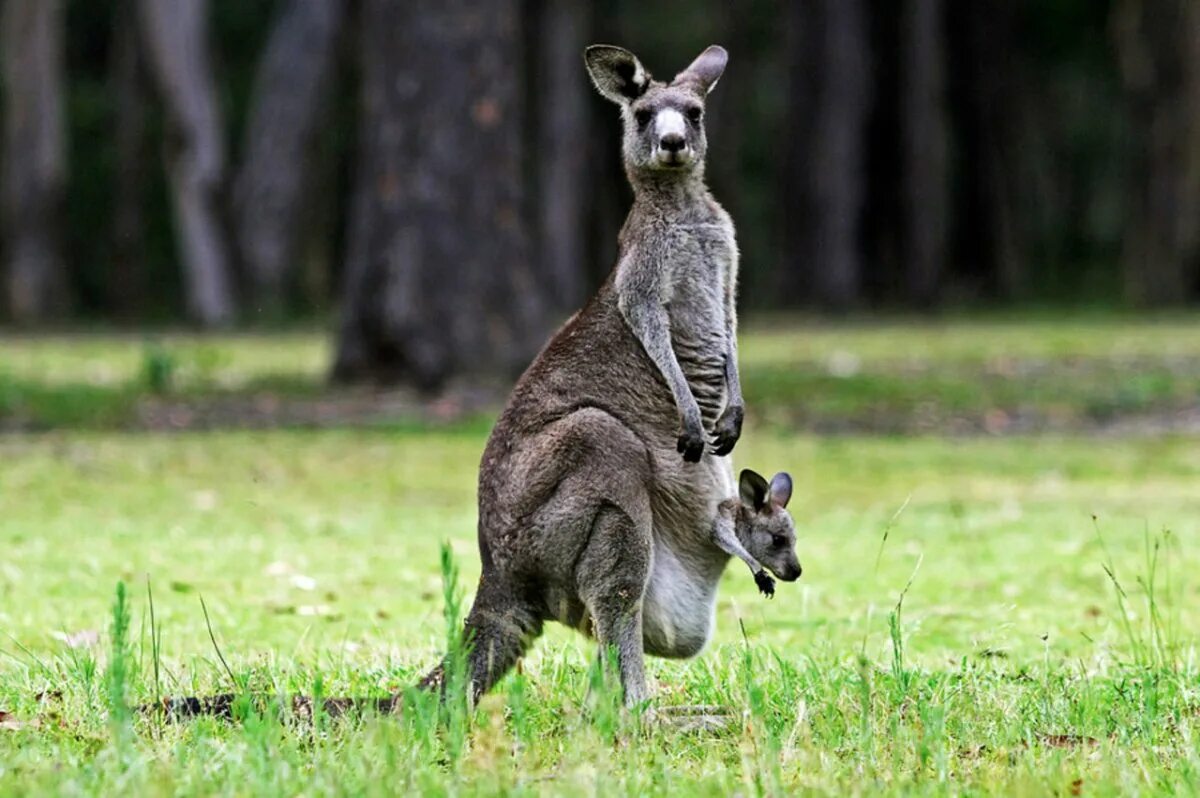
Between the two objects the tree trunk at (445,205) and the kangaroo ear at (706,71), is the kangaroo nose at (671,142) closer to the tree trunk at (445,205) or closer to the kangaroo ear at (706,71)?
the kangaroo ear at (706,71)

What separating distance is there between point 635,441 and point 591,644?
0.90 meters

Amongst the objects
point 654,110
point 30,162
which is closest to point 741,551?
point 654,110

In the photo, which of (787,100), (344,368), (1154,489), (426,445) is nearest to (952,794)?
(1154,489)

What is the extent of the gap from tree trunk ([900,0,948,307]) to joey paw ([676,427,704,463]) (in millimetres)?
21896

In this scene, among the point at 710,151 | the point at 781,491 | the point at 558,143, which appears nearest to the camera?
the point at 781,491

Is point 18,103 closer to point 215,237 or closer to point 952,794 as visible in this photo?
point 215,237

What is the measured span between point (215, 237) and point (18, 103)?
3777 mm

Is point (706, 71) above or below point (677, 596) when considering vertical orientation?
above

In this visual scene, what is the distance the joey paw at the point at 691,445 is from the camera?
15.4 ft

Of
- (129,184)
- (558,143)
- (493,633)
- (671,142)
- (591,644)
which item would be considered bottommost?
(591,644)

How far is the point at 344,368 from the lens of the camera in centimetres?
1434

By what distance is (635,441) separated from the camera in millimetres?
4730

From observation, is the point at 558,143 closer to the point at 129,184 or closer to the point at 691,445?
the point at 129,184

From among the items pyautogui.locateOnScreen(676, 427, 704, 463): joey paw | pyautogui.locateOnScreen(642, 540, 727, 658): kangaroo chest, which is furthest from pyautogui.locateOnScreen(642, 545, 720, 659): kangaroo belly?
pyautogui.locateOnScreen(676, 427, 704, 463): joey paw
